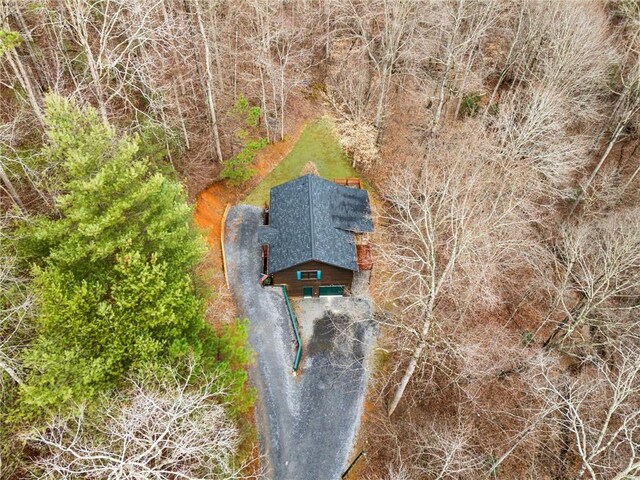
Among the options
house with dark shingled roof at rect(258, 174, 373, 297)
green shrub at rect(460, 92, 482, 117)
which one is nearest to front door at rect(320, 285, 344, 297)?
house with dark shingled roof at rect(258, 174, 373, 297)

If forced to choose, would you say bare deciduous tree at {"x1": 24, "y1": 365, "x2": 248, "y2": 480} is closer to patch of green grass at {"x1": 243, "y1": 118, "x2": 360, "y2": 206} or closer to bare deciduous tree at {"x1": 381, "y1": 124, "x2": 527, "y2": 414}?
bare deciduous tree at {"x1": 381, "y1": 124, "x2": 527, "y2": 414}

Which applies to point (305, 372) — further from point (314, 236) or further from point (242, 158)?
point (242, 158)

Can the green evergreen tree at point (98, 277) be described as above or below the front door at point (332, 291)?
above

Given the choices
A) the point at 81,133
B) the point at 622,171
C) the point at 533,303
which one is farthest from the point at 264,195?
the point at 622,171

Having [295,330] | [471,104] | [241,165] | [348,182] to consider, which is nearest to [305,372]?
[295,330]

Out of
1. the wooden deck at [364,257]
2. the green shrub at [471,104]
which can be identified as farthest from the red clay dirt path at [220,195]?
the green shrub at [471,104]

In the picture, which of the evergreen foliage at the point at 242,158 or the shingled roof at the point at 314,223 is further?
the evergreen foliage at the point at 242,158

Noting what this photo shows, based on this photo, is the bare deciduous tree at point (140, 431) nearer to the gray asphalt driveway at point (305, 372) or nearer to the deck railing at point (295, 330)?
the gray asphalt driveway at point (305, 372)

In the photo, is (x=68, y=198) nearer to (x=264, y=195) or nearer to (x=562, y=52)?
(x=264, y=195)
